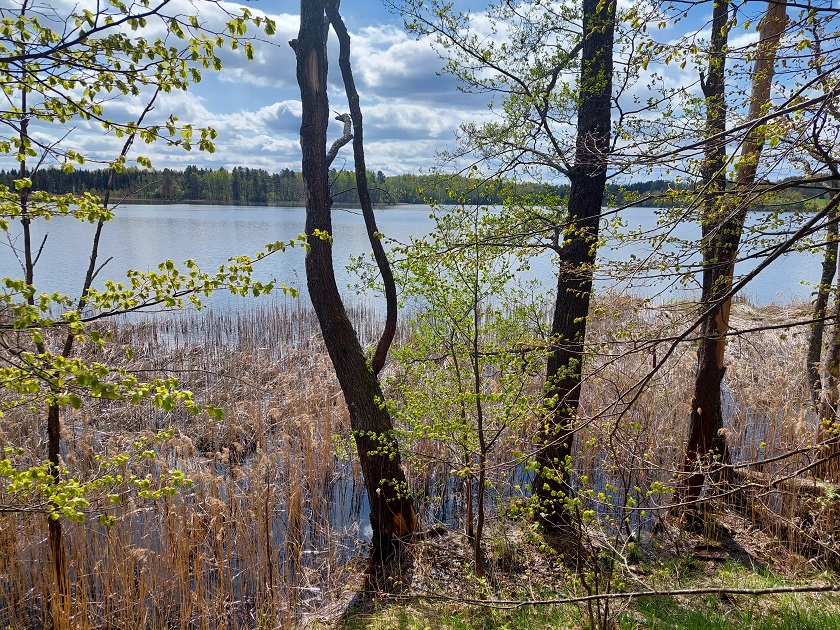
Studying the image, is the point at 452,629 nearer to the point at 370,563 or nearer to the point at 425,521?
the point at 370,563

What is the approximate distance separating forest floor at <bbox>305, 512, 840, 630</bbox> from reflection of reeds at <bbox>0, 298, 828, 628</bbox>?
41 centimetres

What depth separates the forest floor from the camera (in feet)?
12.2

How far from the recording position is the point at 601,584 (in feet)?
13.8

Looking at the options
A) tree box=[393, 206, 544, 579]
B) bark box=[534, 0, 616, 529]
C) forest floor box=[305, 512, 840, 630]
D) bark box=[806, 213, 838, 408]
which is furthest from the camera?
bark box=[806, 213, 838, 408]

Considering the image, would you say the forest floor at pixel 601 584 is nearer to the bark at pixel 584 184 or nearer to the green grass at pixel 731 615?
the green grass at pixel 731 615

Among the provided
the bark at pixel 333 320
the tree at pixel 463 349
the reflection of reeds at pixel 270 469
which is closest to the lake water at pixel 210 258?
the reflection of reeds at pixel 270 469

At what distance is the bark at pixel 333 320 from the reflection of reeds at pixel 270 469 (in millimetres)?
466

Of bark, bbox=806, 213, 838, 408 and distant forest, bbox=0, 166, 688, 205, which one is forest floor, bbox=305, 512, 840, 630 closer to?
bark, bbox=806, 213, 838, 408

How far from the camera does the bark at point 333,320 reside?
537 cm

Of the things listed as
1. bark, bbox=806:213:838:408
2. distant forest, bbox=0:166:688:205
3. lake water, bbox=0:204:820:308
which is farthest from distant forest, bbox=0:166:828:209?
lake water, bbox=0:204:820:308

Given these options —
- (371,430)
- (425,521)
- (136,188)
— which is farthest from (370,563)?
(136,188)

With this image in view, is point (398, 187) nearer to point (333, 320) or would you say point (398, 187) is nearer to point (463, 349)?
point (333, 320)

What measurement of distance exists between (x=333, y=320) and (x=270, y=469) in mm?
1870

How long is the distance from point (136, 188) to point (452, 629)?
4.10m
